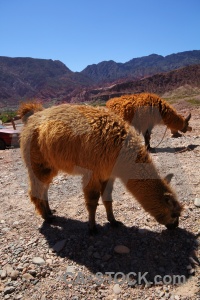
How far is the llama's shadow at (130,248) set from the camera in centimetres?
421

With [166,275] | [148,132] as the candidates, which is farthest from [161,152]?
[166,275]

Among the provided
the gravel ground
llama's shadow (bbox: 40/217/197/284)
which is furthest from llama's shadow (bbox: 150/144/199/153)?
llama's shadow (bbox: 40/217/197/284)

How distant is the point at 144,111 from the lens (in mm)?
10438

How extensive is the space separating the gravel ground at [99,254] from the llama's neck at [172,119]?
4.62 metres

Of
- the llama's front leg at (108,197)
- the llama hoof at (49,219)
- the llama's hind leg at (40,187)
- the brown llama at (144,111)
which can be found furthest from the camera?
the brown llama at (144,111)

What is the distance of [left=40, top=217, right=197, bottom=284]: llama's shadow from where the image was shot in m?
4.21

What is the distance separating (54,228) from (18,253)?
90cm

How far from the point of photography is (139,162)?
4.44 m

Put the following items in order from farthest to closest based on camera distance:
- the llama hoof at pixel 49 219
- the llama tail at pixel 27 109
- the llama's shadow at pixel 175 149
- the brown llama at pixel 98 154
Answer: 1. the llama's shadow at pixel 175 149
2. the llama tail at pixel 27 109
3. the llama hoof at pixel 49 219
4. the brown llama at pixel 98 154

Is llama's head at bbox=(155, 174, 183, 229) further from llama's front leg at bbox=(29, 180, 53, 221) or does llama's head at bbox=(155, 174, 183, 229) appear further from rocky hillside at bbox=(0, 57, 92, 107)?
rocky hillside at bbox=(0, 57, 92, 107)

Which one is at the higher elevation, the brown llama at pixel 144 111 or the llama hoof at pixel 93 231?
the brown llama at pixel 144 111

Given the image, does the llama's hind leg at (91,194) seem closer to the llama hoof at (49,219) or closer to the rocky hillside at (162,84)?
the llama hoof at (49,219)

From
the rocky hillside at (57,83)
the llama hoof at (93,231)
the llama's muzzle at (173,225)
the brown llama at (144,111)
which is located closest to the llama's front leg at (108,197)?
the llama hoof at (93,231)

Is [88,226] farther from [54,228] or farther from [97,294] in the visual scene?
[97,294]
